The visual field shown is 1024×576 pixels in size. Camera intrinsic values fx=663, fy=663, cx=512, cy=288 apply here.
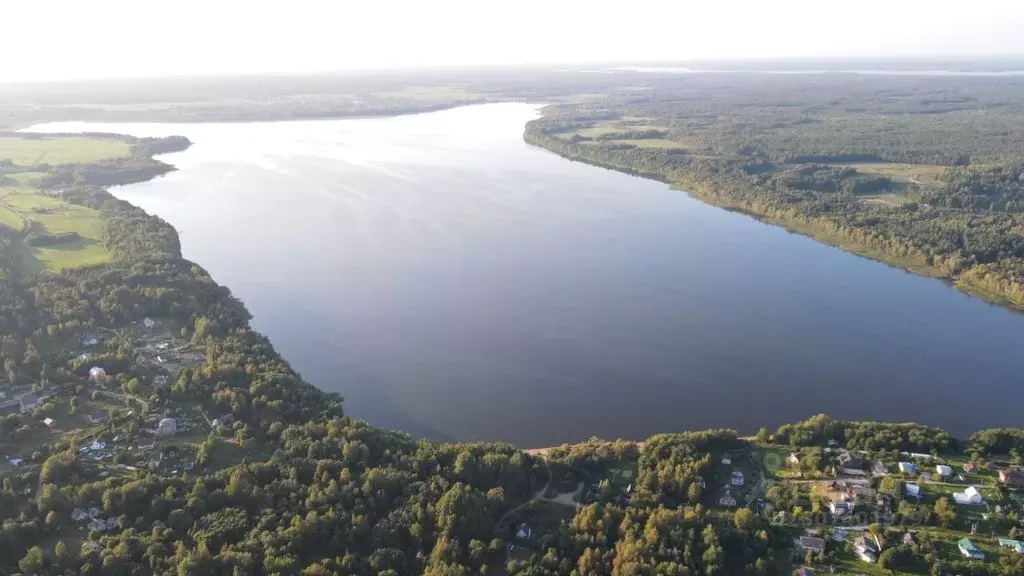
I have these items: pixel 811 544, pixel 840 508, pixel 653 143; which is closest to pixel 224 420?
pixel 811 544

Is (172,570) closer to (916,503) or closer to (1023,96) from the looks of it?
(916,503)

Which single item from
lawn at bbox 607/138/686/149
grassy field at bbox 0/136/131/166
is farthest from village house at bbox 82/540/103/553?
lawn at bbox 607/138/686/149

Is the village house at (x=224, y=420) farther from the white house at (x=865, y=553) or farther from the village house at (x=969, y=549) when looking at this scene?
the village house at (x=969, y=549)

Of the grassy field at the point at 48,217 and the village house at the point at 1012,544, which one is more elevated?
the grassy field at the point at 48,217

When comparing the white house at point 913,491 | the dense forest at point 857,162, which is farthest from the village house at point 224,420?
the dense forest at point 857,162

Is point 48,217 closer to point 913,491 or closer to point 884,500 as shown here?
point 884,500

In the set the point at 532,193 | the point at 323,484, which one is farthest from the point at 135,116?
the point at 323,484
